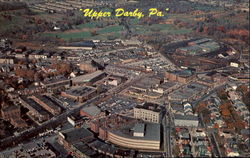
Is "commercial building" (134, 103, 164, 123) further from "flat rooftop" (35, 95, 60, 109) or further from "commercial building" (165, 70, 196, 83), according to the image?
"commercial building" (165, 70, 196, 83)

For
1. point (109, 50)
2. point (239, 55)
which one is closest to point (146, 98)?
point (109, 50)

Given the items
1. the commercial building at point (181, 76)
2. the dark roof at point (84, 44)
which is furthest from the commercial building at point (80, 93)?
the dark roof at point (84, 44)

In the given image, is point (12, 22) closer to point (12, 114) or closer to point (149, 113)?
point (12, 114)

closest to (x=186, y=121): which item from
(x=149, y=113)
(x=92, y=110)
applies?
(x=149, y=113)

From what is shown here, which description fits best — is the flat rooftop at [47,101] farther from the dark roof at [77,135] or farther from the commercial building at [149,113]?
the commercial building at [149,113]

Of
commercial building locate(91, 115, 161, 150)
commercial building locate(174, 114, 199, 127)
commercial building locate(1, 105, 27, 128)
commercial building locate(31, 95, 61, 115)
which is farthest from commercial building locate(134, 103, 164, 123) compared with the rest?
commercial building locate(1, 105, 27, 128)

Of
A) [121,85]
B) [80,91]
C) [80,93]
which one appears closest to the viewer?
[80,93]

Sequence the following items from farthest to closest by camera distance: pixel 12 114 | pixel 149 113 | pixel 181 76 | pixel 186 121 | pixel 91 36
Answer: pixel 91 36
pixel 181 76
pixel 12 114
pixel 149 113
pixel 186 121
